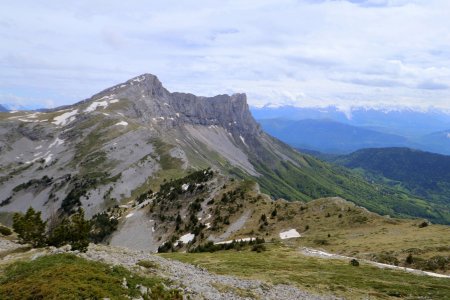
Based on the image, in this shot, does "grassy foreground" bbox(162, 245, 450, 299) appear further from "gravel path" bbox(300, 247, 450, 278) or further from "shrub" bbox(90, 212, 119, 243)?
"shrub" bbox(90, 212, 119, 243)

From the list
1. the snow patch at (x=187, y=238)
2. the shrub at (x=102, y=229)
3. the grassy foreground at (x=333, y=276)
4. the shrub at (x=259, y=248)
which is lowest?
the shrub at (x=102, y=229)

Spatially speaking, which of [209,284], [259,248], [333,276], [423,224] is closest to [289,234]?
[259,248]

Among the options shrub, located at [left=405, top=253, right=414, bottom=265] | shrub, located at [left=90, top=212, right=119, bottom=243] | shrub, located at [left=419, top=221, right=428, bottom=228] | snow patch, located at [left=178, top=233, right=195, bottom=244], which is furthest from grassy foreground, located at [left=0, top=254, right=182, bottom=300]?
shrub, located at [left=90, top=212, right=119, bottom=243]

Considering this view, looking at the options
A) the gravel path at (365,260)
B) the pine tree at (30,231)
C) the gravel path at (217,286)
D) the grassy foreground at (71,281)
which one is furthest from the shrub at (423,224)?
the pine tree at (30,231)

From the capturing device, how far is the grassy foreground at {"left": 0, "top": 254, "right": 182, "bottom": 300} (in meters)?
26.6

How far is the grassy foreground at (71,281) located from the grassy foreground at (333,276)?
1599 centimetres

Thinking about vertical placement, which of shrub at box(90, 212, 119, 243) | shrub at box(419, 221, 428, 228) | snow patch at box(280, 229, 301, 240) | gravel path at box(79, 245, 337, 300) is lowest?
shrub at box(90, 212, 119, 243)

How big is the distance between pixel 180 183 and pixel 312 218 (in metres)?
72.1

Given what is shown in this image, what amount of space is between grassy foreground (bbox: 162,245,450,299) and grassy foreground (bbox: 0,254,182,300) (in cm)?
1599

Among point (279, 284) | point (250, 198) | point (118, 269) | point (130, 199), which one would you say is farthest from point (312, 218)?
point (130, 199)

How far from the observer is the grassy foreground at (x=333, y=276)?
39969 millimetres

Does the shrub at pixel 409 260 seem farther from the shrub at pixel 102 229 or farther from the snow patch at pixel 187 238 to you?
the shrub at pixel 102 229

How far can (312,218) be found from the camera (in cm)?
9844

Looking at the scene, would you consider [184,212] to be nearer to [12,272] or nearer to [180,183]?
[180,183]
